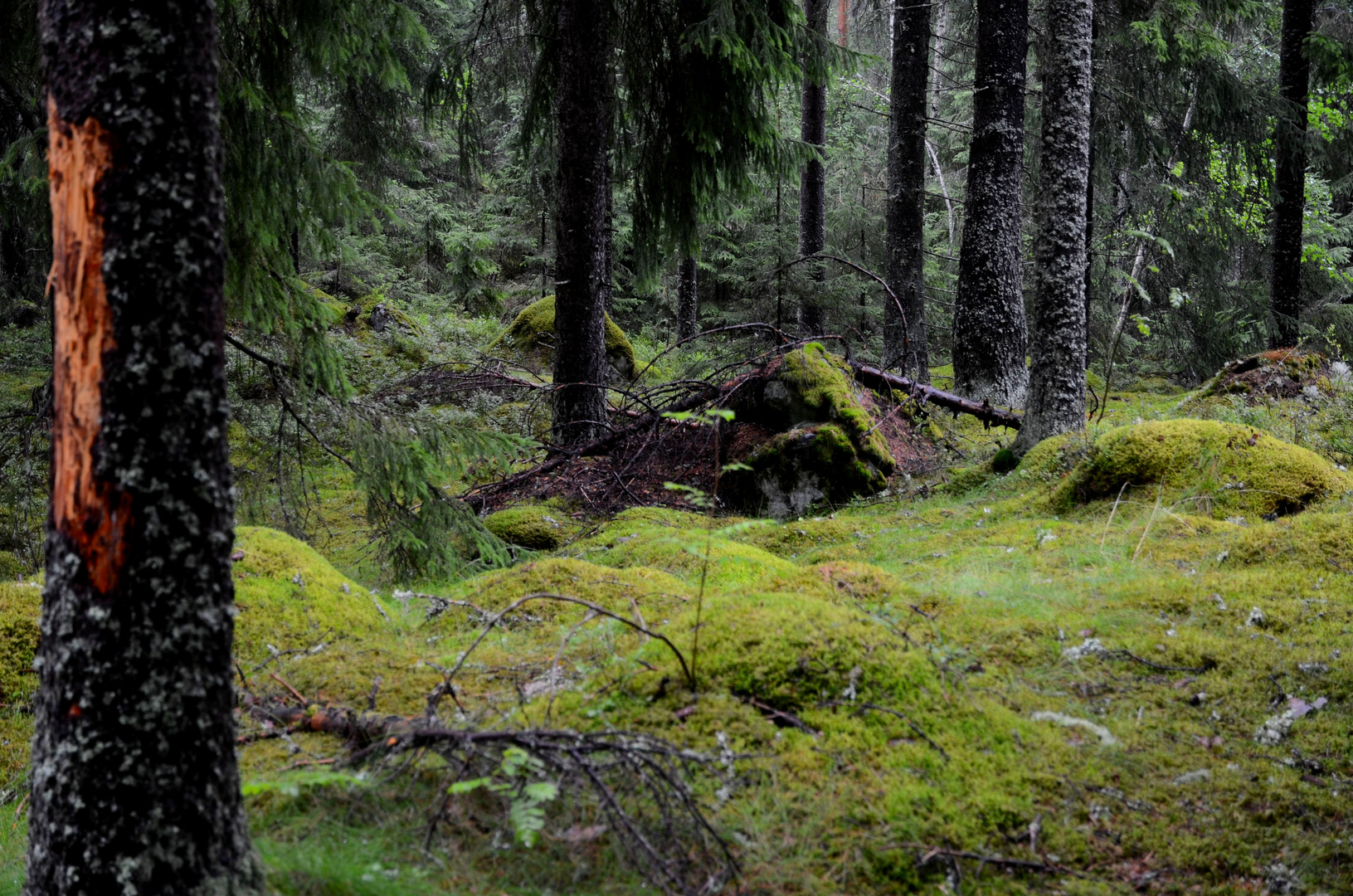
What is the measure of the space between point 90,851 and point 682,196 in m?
8.30

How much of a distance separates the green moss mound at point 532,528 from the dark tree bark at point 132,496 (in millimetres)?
4759

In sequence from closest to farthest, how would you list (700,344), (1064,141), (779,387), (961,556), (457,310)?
(961,556), (1064,141), (779,387), (700,344), (457,310)

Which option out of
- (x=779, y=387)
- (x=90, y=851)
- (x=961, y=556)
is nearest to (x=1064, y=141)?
(x=779, y=387)

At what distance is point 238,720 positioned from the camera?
298 centimetres

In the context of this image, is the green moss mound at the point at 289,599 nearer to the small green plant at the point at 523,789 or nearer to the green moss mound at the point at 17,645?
the green moss mound at the point at 17,645

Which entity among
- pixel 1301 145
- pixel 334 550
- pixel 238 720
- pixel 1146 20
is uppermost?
pixel 1146 20

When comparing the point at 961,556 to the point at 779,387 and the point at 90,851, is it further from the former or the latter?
the point at 90,851

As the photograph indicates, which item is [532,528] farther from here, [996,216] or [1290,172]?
[1290,172]

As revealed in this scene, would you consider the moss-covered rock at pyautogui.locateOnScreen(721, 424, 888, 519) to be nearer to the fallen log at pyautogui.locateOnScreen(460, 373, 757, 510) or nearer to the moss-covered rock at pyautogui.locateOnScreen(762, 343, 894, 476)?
the moss-covered rock at pyautogui.locateOnScreen(762, 343, 894, 476)

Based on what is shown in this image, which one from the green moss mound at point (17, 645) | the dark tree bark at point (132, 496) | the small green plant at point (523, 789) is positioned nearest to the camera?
the dark tree bark at point (132, 496)

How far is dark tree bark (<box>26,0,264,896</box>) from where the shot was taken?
1806 mm

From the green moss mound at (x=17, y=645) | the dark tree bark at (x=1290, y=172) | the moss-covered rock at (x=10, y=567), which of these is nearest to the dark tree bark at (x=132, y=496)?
the green moss mound at (x=17, y=645)

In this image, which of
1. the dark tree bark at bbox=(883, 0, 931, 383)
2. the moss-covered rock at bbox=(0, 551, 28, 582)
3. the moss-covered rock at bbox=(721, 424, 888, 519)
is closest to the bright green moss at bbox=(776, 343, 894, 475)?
the moss-covered rock at bbox=(721, 424, 888, 519)

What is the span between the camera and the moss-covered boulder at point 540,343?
13.5 meters
